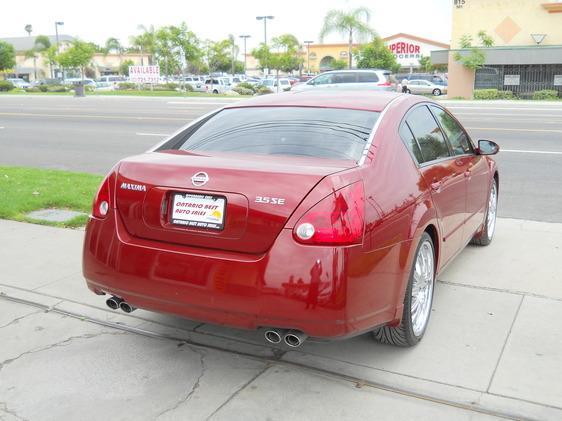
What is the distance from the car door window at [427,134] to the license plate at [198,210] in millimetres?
1600

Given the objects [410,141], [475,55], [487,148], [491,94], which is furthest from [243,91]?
[410,141]

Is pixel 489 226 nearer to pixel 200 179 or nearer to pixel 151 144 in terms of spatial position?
pixel 200 179

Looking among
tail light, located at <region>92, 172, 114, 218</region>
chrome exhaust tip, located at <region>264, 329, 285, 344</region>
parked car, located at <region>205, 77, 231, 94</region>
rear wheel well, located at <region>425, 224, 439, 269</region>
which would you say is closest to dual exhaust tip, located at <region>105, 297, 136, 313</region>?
tail light, located at <region>92, 172, 114, 218</region>

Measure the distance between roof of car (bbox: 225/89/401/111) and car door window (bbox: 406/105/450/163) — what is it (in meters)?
0.22

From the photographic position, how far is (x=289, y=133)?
404 centimetres

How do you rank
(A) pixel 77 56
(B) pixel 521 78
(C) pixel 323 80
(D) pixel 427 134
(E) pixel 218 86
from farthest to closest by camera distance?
(A) pixel 77 56 → (E) pixel 218 86 → (B) pixel 521 78 → (C) pixel 323 80 → (D) pixel 427 134

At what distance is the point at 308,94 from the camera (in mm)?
4773

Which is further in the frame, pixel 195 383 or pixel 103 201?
pixel 103 201

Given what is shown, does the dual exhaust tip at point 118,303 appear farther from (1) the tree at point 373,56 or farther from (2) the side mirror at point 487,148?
(1) the tree at point 373,56

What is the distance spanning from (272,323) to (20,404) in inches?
56.5

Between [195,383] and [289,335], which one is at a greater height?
[289,335]

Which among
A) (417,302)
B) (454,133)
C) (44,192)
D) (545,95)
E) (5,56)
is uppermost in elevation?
(5,56)

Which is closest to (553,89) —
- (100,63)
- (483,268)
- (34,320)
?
(483,268)

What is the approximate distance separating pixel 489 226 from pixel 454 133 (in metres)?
1.41
